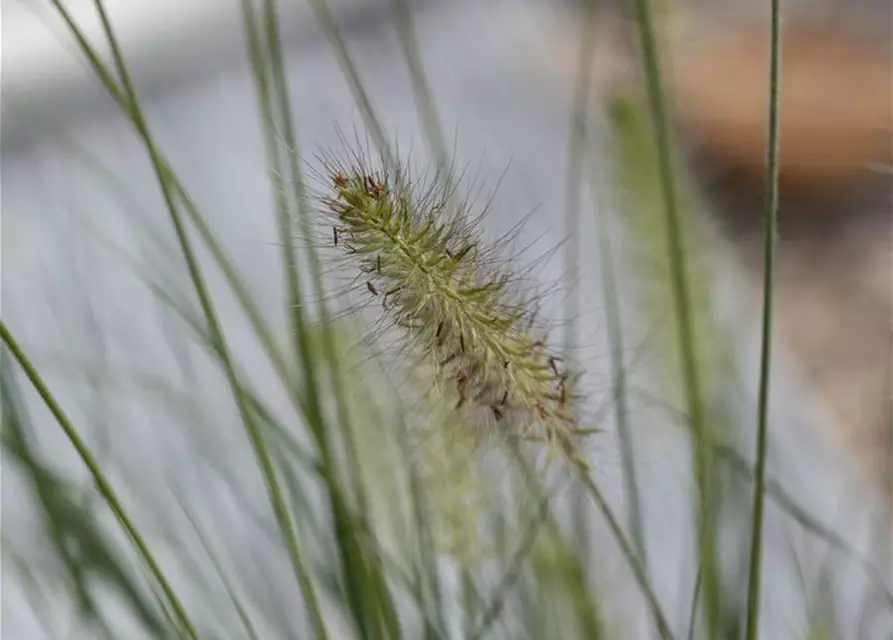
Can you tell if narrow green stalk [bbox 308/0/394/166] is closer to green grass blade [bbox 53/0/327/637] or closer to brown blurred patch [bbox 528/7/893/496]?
green grass blade [bbox 53/0/327/637]

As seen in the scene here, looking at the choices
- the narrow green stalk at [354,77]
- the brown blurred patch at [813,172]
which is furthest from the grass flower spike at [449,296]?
the brown blurred patch at [813,172]

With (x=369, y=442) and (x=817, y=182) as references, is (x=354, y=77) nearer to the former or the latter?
(x=369, y=442)

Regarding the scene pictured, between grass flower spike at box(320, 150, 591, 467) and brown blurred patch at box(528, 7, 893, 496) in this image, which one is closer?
grass flower spike at box(320, 150, 591, 467)

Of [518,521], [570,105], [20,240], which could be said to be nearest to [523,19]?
[570,105]

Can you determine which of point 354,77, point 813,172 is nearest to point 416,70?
point 354,77

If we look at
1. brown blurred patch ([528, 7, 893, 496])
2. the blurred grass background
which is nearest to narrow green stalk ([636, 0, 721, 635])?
the blurred grass background

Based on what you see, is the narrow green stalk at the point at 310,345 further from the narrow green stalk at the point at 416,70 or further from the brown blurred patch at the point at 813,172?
the brown blurred patch at the point at 813,172

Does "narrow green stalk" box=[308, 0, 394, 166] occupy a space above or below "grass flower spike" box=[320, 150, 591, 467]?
above
